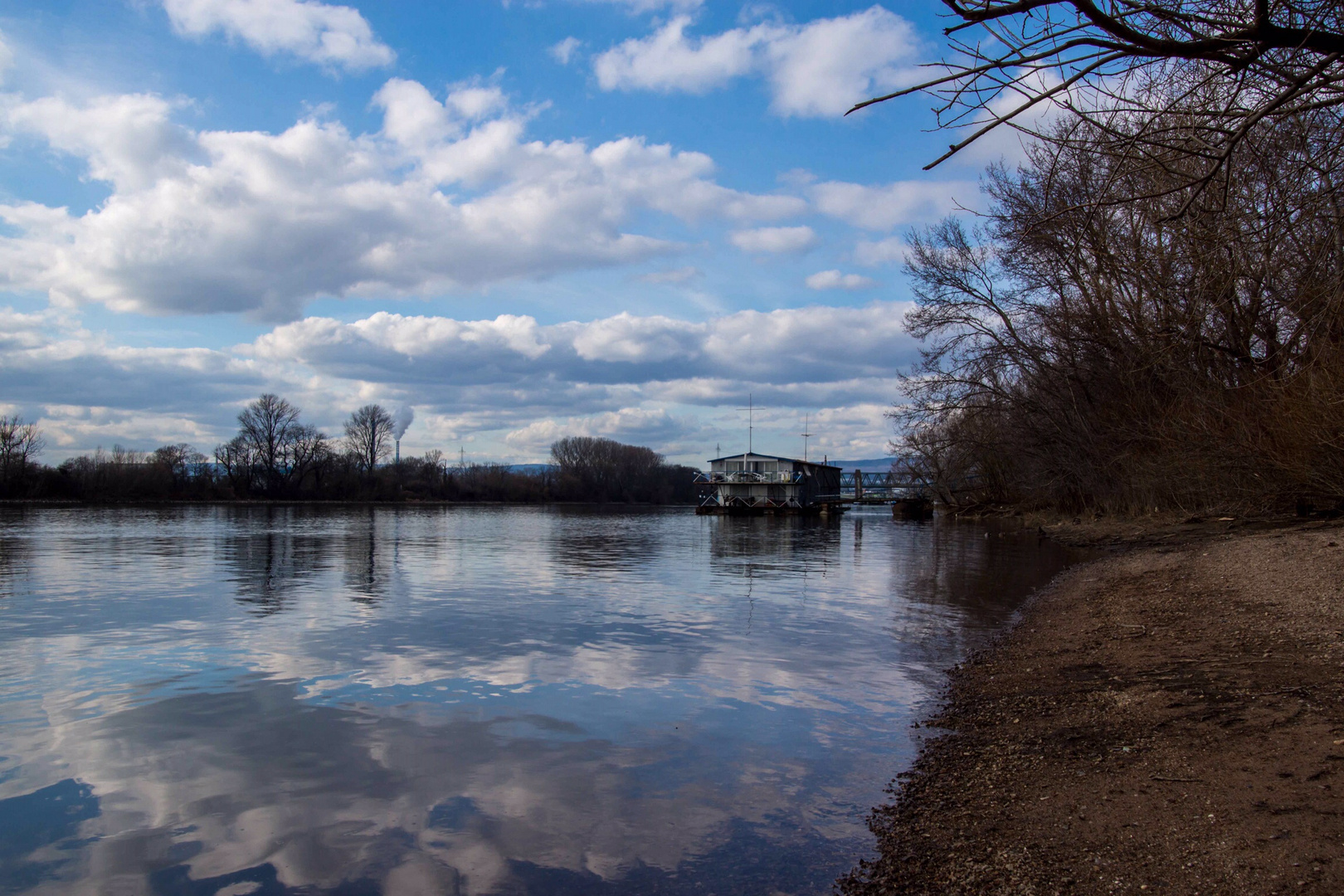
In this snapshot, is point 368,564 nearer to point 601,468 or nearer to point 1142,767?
point 1142,767

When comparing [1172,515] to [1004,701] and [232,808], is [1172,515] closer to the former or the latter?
[1004,701]

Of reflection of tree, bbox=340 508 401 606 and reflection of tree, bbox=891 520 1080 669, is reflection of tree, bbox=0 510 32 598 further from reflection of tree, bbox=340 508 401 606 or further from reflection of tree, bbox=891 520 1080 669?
reflection of tree, bbox=891 520 1080 669

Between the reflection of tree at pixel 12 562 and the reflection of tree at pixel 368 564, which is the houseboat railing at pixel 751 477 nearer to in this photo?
the reflection of tree at pixel 368 564

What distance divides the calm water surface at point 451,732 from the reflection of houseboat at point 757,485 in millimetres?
56785

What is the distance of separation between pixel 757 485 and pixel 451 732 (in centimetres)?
7001

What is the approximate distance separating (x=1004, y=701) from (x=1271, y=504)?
19416mm

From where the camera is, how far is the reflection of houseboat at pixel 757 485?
77188 millimetres

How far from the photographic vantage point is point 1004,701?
28.8 feet

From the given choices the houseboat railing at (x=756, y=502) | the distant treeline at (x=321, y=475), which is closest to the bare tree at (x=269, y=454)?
the distant treeline at (x=321, y=475)

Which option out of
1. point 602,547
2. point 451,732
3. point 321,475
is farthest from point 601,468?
point 451,732

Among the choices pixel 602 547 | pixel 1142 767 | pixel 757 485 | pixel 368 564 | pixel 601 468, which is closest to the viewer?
pixel 1142 767

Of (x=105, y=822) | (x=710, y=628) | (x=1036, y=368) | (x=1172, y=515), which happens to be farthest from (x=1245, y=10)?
(x=1036, y=368)

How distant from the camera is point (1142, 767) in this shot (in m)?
6.18

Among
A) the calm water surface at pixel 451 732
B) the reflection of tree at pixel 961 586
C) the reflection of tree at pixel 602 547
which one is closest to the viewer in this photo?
the calm water surface at pixel 451 732
